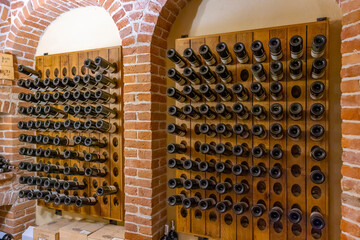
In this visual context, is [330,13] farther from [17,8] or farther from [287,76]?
[17,8]

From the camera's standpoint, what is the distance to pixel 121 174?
7.20 ft

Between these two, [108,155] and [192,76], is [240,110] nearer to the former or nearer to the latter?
[192,76]

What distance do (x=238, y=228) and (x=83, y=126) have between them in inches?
60.7

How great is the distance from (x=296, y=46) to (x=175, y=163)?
111cm

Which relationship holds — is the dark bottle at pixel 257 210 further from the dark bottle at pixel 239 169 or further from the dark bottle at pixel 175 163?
the dark bottle at pixel 175 163

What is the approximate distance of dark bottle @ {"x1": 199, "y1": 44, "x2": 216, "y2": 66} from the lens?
168cm

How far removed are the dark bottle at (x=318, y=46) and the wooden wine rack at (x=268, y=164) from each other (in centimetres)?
10

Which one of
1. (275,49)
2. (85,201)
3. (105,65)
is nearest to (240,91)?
(275,49)

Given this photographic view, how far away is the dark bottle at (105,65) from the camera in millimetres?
2037

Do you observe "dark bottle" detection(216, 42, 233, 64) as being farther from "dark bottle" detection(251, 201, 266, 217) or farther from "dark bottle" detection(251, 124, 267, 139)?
"dark bottle" detection(251, 201, 266, 217)

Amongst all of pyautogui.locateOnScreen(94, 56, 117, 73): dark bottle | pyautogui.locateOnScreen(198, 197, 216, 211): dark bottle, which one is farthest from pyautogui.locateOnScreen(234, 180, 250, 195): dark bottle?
pyautogui.locateOnScreen(94, 56, 117, 73): dark bottle

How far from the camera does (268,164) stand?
5.61 ft

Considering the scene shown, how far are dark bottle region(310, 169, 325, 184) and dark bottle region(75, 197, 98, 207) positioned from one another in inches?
71.7

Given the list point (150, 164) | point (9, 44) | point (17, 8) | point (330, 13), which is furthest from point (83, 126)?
point (330, 13)
